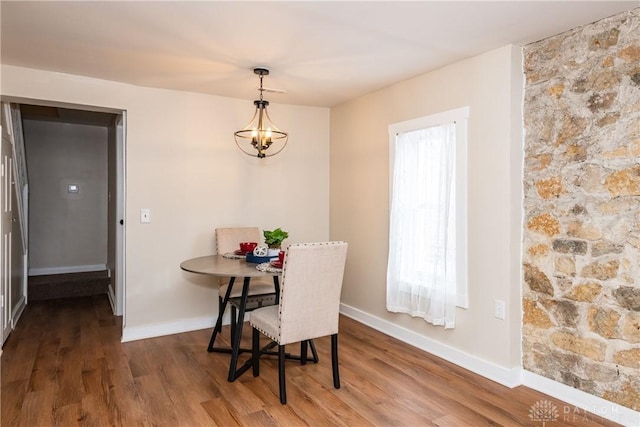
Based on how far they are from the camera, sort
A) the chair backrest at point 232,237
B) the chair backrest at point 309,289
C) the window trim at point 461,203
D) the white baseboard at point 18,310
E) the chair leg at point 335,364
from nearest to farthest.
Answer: the chair backrest at point 309,289 → the chair leg at point 335,364 → the window trim at point 461,203 → the chair backrest at point 232,237 → the white baseboard at point 18,310

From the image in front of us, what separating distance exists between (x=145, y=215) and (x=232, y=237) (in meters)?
0.80

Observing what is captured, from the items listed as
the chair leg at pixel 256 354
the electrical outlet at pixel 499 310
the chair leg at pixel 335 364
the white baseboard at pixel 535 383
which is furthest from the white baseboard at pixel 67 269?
the electrical outlet at pixel 499 310

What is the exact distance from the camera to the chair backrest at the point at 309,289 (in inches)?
94.5

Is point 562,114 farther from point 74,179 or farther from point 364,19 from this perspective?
point 74,179

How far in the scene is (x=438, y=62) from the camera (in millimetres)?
3035

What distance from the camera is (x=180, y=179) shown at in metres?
3.81

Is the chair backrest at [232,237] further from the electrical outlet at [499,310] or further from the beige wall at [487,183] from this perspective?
the electrical outlet at [499,310]

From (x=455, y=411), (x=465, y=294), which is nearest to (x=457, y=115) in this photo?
(x=465, y=294)

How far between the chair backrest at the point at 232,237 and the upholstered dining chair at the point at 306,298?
1.22 m

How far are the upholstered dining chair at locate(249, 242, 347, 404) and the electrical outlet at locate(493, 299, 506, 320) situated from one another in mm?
1107

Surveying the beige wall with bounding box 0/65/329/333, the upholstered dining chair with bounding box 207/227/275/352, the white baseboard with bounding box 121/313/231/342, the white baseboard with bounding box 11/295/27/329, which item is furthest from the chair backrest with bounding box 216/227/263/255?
the white baseboard with bounding box 11/295/27/329

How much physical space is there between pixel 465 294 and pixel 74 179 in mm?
5837

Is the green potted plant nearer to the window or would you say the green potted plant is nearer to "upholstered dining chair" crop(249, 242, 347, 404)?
"upholstered dining chair" crop(249, 242, 347, 404)

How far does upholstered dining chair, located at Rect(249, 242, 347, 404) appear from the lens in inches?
94.7
